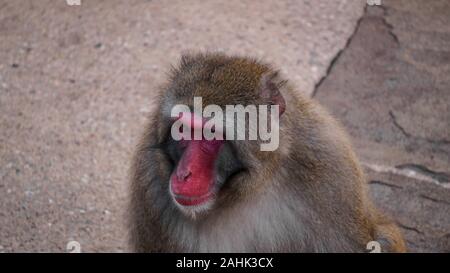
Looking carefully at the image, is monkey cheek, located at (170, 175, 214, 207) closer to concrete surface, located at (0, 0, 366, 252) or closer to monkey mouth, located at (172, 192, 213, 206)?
monkey mouth, located at (172, 192, 213, 206)

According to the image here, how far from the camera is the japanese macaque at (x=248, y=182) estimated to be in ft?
8.79

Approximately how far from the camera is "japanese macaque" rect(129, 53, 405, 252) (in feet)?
8.79

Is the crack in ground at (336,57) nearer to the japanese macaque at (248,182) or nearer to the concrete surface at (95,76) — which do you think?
the concrete surface at (95,76)

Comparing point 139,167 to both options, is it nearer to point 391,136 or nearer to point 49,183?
point 49,183

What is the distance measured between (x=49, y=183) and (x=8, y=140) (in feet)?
1.70

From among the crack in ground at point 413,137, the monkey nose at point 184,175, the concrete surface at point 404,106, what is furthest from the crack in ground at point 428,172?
the monkey nose at point 184,175

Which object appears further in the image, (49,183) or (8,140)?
(8,140)

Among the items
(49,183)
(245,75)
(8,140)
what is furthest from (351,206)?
(8,140)

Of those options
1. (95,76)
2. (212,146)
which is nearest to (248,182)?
(212,146)

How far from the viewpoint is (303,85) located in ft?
17.0

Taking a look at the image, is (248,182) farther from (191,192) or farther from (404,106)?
(404,106)

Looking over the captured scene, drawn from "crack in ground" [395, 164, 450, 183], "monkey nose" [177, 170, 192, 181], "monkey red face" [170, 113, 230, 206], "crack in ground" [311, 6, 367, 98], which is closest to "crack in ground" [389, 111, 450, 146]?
"crack in ground" [395, 164, 450, 183]

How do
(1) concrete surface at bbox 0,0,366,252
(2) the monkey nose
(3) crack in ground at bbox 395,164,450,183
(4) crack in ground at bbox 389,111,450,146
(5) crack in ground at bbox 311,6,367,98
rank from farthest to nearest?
1. (5) crack in ground at bbox 311,6,367,98
2. (4) crack in ground at bbox 389,111,450,146
3. (3) crack in ground at bbox 395,164,450,183
4. (1) concrete surface at bbox 0,0,366,252
5. (2) the monkey nose

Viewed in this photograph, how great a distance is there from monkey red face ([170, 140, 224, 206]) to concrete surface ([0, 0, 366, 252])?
1.52m
